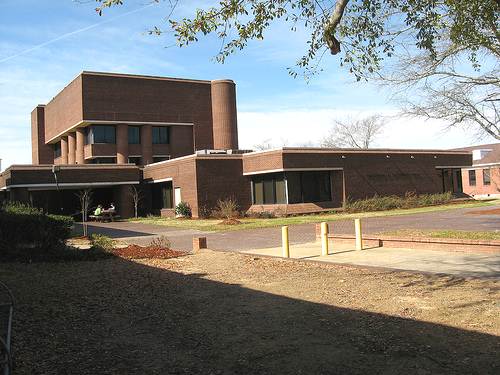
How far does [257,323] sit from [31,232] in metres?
8.60

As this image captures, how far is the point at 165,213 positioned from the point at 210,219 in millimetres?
7049

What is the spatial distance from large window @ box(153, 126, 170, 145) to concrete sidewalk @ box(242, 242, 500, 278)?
1505 inches

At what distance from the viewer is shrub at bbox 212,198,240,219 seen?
34.5 m

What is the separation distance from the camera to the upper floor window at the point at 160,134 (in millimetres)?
52281

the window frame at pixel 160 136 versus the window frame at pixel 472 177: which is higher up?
the window frame at pixel 160 136

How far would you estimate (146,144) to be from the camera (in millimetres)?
50750

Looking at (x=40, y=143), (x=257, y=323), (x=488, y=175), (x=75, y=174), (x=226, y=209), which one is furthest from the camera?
(x=40, y=143)

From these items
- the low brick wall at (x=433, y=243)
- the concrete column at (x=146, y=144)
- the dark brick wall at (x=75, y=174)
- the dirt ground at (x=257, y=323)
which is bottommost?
the dirt ground at (x=257, y=323)

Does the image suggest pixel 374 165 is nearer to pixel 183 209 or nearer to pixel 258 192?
pixel 258 192

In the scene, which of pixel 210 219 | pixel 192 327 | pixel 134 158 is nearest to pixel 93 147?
pixel 134 158

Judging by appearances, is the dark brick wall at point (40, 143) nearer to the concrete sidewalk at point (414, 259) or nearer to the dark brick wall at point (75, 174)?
the dark brick wall at point (75, 174)

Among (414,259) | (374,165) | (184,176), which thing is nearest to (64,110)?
(184,176)

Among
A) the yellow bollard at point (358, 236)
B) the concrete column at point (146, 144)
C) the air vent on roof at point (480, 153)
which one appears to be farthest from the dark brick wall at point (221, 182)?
the air vent on roof at point (480, 153)

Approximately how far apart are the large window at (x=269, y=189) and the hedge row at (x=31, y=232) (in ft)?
73.6
